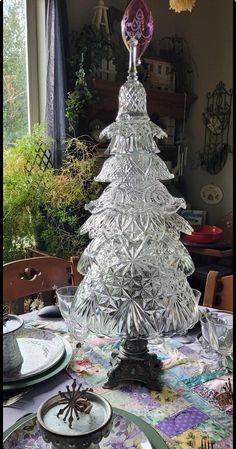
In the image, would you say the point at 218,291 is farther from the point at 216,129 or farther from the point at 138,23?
the point at 216,129

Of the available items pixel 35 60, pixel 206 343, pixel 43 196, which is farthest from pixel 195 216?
pixel 206 343

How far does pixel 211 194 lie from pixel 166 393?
2262 millimetres

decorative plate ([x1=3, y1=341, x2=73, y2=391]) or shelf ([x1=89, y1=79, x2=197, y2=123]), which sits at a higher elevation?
shelf ([x1=89, y1=79, x2=197, y2=123])

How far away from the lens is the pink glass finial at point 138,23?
835mm

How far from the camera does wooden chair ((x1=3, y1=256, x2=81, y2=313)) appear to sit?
4.15 ft

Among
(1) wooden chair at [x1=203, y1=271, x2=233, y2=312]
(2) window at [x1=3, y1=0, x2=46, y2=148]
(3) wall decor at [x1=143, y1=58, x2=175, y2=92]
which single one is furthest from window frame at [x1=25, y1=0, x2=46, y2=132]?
(1) wooden chair at [x1=203, y1=271, x2=233, y2=312]

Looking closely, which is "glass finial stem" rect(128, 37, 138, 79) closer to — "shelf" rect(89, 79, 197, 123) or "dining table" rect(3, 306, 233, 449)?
"dining table" rect(3, 306, 233, 449)

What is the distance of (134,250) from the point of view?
0.81 m

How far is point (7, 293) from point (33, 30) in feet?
5.31

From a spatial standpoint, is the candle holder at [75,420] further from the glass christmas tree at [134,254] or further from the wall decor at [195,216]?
the wall decor at [195,216]

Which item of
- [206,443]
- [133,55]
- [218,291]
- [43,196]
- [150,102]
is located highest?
[150,102]

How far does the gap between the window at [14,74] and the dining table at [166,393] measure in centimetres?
149

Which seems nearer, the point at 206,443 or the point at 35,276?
the point at 206,443

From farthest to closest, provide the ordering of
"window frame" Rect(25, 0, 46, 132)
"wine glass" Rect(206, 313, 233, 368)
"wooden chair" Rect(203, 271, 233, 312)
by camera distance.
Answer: "window frame" Rect(25, 0, 46, 132)
"wooden chair" Rect(203, 271, 233, 312)
"wine glass" Rect(206, 313, 233, 368)
